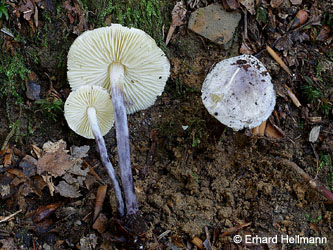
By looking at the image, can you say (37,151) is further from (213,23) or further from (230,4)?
(230,4)

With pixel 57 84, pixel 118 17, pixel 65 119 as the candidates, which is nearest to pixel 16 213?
pixel 65 119

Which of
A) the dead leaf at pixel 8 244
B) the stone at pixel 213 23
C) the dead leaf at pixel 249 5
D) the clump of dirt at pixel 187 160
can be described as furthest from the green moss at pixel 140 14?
the dead leaf at pixel 8 244

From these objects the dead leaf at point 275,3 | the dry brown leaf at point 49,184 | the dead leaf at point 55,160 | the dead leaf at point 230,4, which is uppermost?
the dead leaf at point 230,4

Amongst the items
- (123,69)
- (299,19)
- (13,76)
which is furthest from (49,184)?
(299,19)

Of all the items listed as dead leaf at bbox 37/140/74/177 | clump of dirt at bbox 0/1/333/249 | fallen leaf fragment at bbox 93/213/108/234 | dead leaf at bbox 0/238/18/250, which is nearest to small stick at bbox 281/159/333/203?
clump of dirt at bbox 0/1/333/249

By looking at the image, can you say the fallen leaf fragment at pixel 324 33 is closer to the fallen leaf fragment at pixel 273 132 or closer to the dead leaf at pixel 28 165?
the fallen leaf fragment at pixel 273 132

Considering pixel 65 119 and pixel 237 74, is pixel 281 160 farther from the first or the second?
pixel 65 119

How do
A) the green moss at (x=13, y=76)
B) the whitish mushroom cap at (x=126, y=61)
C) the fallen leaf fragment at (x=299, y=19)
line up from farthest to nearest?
the fallen leaf fragment at (x=299, y=19), the green moss at (x=13, y=76), the whitish mushroom cap at (x=126, y=61)
